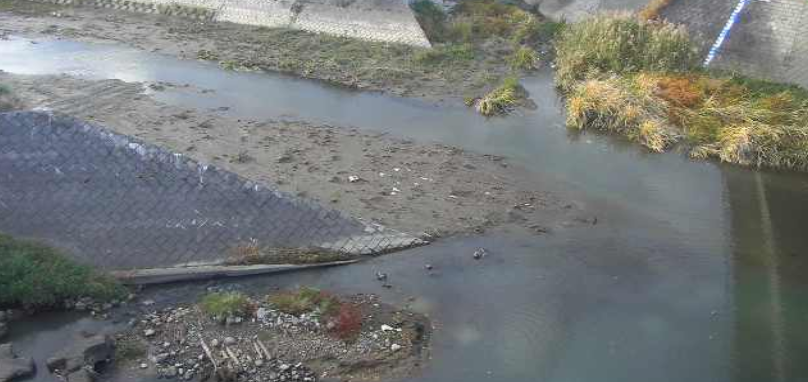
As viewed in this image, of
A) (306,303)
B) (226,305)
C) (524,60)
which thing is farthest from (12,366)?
(524,60)

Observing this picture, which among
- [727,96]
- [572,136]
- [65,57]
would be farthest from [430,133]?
[65,57]

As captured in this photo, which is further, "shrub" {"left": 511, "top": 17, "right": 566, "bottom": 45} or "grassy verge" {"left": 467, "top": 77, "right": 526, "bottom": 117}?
"shrub" {"left": 511, "top": 17, "right": 566, "bottom": 45}

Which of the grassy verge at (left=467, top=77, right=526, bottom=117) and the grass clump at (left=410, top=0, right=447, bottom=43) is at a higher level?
the grass clump at (left=410, top=0, right=447, bottom=43)

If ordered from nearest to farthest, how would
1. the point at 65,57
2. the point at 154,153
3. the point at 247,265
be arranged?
the point at 247,265 → the point at 154,153 → the point at 65,57

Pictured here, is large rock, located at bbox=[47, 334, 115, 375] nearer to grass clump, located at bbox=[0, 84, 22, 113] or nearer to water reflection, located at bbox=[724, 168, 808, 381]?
grass clump, located at bbox=[0, 84, 22, 113]

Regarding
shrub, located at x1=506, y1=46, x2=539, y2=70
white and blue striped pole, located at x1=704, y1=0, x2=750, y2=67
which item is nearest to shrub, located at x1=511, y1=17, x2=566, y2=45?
shrub, located at x1=506, y1=46, x2=539, y2=70

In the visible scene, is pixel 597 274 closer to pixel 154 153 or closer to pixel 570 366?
pixel 570 366

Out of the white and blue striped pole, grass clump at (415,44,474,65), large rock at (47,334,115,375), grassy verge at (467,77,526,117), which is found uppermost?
the white and blue striped pole
